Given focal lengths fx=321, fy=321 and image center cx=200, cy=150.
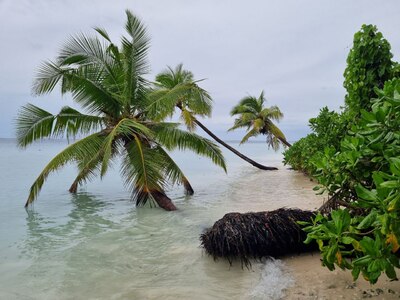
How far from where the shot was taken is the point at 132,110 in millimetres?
9312

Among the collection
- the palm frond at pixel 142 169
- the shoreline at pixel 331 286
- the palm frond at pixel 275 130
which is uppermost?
the palm frond at pixel 275 130

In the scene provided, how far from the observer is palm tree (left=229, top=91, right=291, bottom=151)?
973 inches

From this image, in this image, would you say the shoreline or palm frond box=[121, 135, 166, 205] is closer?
the shoreline

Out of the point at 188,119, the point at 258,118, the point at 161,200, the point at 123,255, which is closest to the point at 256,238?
the point at 123,255

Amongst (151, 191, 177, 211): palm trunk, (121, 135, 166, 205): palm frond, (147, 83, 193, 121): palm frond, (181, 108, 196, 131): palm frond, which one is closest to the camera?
(121, 135, 166, 205): palm frond

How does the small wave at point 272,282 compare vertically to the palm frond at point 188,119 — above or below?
below

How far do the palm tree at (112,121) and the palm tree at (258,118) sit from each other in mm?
15739

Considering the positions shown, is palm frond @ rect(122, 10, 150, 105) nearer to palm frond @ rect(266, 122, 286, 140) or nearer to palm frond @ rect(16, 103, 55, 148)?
palm frond @ rect(16, 103, 55, 148)

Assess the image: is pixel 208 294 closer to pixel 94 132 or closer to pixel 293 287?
→ pixel 293 287

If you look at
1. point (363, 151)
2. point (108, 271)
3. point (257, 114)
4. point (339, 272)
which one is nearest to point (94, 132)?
point (108, 271)

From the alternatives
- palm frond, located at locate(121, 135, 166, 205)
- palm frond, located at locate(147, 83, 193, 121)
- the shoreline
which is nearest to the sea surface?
the shoreline

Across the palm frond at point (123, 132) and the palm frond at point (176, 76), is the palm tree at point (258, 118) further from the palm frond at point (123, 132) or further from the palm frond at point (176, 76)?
the palm frond at point (123, 132)

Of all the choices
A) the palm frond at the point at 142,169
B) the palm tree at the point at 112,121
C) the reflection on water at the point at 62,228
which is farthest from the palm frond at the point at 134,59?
the reflection on water at the point at 62,228

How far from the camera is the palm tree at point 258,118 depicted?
24.7 m
